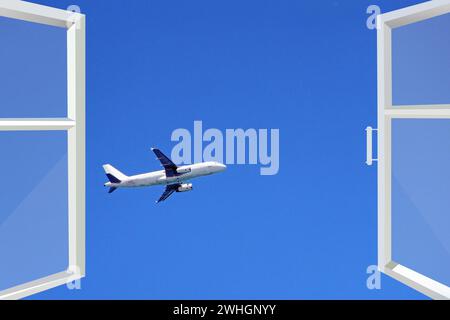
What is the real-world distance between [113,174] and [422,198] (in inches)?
112

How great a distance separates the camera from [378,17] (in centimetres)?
454

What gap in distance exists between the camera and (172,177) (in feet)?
21.4

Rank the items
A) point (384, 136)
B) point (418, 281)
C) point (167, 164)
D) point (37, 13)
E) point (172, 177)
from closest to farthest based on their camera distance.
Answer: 1. point (37, 13)
2. point (418, 281)
3. point (384, 136)
4. point (167, 164)
5. point (172, 177)

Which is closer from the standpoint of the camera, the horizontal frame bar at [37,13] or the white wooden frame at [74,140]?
the horizontal frame bar at [37,13]

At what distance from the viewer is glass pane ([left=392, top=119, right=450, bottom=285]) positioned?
160 inches

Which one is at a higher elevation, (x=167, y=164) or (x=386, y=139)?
(x=386, y=139)

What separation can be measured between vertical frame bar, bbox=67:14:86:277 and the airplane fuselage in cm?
36

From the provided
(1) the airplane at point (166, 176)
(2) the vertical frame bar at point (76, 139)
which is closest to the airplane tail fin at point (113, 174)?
(1) the airplane at point (166, 176)

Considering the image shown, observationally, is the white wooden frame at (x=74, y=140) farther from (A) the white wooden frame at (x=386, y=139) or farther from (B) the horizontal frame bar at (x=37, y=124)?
(A) the white wooden frame at (x=386, y=139)

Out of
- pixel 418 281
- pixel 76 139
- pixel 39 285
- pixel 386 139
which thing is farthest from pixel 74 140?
pixel 418 281

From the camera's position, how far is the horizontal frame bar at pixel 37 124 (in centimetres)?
388

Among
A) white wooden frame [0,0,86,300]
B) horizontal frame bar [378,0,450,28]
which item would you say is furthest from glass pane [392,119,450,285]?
white wooden frame [0,0,86,300]

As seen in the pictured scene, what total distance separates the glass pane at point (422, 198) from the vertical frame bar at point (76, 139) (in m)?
2.59

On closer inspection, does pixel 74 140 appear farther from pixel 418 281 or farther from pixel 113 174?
pixel 418 281
